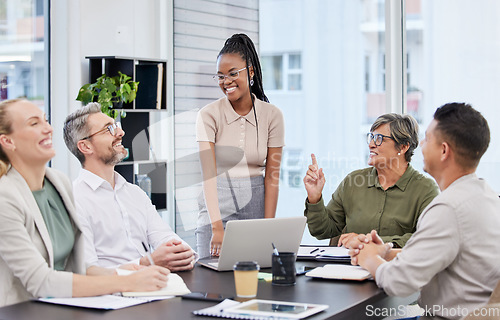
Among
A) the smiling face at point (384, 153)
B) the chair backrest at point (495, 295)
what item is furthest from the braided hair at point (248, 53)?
the chair backrest at point (495, 295)

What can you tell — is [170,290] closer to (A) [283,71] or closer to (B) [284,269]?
(B) [284,269]

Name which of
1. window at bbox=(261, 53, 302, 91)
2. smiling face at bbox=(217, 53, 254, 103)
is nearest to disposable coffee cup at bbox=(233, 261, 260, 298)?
smiling face at bbox=(217, 53, 254, 103)

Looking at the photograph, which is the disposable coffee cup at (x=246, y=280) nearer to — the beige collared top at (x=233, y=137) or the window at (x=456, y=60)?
the beige collared top at (x=233, y=137)

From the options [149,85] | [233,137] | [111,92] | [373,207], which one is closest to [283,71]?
[149,85]

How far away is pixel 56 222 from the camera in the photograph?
7.37 feet

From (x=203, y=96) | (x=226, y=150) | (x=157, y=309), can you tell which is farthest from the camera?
(x=203, y=96)

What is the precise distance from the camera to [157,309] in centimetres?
186

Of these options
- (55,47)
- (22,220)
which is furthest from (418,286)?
(55,47)

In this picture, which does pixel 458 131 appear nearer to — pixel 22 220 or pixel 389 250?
pixel 389 250

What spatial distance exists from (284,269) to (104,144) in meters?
1.04

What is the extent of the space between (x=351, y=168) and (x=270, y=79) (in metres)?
0.97

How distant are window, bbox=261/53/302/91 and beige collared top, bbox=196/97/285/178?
4.90 ft

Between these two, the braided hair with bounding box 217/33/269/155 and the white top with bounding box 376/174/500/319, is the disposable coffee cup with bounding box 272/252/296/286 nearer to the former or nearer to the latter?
the white top with bounding box 376/174/500/319

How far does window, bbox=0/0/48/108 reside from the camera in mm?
4391
